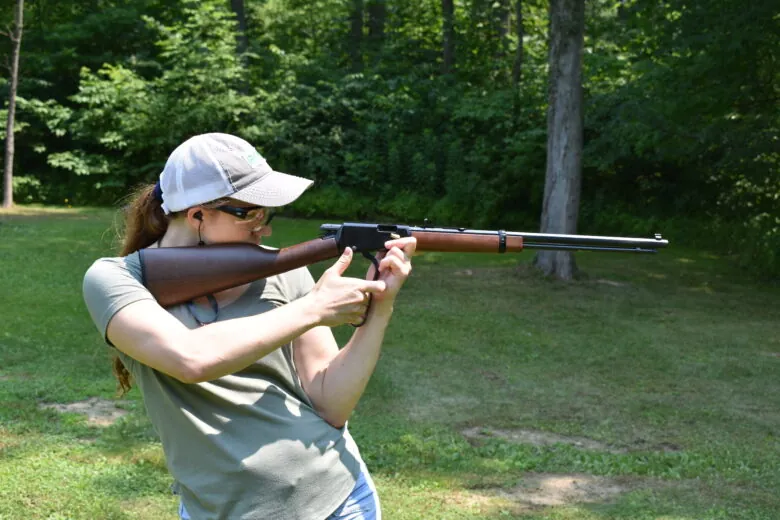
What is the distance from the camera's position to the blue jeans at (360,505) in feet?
7.54

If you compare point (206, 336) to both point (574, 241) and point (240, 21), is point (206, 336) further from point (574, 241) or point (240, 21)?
point (240, 21)

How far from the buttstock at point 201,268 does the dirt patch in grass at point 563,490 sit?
3201 mm

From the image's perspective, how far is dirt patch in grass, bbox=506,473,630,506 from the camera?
5102 mm

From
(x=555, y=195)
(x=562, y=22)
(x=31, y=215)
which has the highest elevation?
(x=562, y=22)

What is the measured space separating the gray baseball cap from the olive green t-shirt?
0.75 feet

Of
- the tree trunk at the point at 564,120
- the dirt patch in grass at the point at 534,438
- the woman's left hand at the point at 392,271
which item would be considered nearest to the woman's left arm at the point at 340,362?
the woman's left hand at the point at 392,271

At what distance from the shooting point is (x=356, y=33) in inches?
1157

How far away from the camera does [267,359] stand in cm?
223

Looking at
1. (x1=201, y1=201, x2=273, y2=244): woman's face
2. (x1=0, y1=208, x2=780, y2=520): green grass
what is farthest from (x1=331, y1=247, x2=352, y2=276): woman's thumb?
(x1=0, y1=208, x2=780, y2=520): green grass

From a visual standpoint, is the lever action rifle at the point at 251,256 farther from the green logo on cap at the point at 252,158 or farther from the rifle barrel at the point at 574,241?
the green logo on cap at the point at 252,158

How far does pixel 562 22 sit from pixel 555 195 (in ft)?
7.98

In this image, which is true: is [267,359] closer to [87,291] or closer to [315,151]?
[87,291]

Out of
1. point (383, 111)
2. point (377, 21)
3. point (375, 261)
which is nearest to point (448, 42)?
point (383, 111)

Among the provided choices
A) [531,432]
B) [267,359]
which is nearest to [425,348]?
[531,432]
